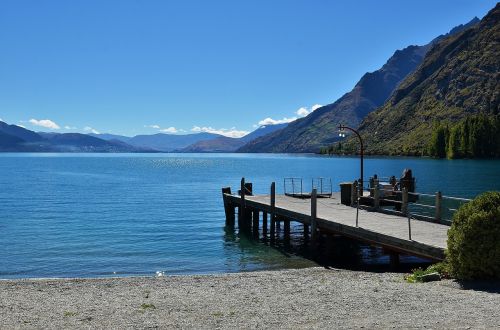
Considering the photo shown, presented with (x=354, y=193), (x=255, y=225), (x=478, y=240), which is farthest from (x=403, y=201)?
(x=255, y=225)

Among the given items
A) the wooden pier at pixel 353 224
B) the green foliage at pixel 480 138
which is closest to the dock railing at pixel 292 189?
the wooden pier at pixel 353 224

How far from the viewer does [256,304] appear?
15.8 metres

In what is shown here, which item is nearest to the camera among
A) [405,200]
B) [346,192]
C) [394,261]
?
[394,261]

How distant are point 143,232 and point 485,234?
30.0 m

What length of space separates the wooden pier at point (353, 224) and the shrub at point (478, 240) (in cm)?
252

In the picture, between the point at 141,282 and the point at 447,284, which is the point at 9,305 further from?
the point at 447,284

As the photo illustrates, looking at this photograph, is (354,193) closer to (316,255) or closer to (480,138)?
(316,255)

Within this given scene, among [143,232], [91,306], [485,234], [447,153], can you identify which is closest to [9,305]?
[91,306]

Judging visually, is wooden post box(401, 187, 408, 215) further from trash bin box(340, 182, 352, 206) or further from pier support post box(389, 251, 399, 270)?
trash bin box(340, 182, 352, 206)

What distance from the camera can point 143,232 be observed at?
137 feet

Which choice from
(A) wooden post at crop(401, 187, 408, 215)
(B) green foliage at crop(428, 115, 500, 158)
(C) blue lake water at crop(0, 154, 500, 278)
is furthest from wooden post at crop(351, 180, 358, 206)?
(B) green foliage at crop(428, 115, 500, 158)

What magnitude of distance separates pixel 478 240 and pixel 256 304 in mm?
7155

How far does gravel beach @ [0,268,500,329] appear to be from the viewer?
1336cm

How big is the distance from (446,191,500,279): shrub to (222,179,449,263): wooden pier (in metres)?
2.52
